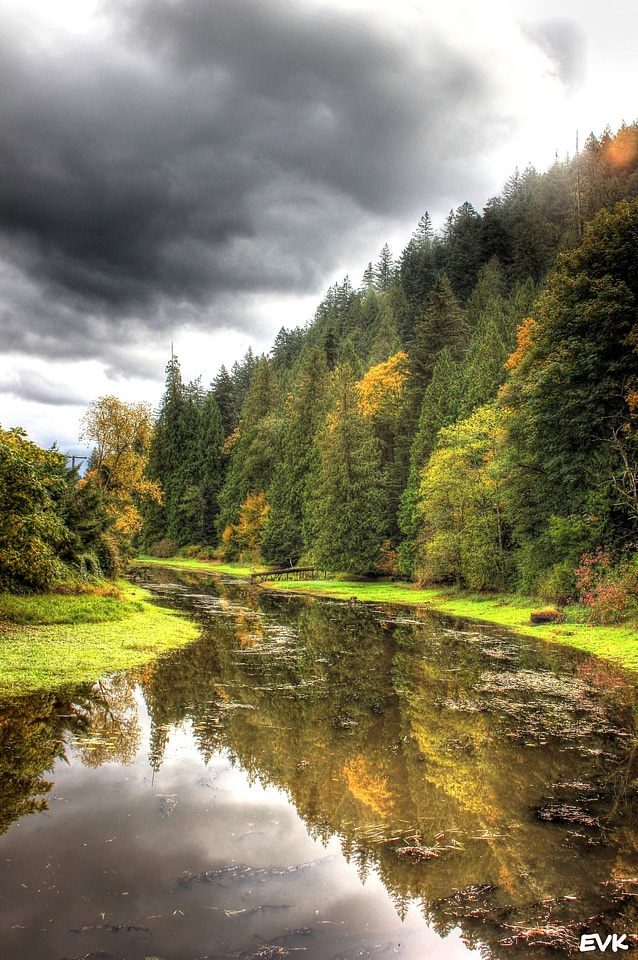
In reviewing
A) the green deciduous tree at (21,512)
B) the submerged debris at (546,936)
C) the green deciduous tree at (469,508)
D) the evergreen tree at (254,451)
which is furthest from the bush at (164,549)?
the submerged debris at (546,936)

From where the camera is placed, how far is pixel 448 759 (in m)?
9.09

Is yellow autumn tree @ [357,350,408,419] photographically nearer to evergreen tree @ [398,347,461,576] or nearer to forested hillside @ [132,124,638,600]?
forested hillside @ [132,124,638,600]

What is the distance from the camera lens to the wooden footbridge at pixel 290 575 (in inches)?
2112

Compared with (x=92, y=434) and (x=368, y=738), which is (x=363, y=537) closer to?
(x=92, y=434)

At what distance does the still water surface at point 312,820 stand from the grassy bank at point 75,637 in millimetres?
986

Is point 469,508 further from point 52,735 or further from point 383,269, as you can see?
point 383,269

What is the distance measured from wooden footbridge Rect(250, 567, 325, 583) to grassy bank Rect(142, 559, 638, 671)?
2357mm

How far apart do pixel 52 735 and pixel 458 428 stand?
3472 centimetres

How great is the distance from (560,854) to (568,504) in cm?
2462

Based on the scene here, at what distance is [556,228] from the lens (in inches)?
3071

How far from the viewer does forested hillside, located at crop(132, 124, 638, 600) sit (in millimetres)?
26984

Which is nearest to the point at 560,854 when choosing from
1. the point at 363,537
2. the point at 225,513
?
the point at 363,537

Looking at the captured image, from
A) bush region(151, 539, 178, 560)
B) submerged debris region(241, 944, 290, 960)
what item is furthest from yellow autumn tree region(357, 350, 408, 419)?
submerged debris region(241, 944, 290, 960)

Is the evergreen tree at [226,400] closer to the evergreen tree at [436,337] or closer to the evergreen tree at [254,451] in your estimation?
the evergreen tree at [254,451]
